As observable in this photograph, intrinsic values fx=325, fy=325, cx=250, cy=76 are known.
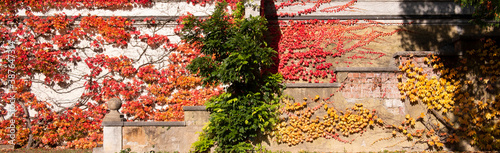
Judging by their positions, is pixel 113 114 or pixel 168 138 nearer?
pixel 168 138

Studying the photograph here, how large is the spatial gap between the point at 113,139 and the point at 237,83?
262cm

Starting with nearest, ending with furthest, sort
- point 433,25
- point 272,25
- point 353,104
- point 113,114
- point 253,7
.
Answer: point 353,104
point 113,114
point 253,7
point 433,25
point 272,25

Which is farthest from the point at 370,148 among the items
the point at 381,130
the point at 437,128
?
the point at 437,128

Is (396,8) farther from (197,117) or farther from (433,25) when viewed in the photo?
(197,117)

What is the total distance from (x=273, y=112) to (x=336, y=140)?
4.12 feet

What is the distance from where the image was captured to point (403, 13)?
7527 millimetres

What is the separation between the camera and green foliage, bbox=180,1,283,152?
5.69 meters

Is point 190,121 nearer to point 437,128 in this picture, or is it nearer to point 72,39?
point 72,39

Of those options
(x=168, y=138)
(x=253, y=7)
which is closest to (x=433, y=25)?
(x=253, y=7)

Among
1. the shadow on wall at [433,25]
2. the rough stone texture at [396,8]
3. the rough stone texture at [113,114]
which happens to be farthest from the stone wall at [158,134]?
the shadow on wall at [433,25]

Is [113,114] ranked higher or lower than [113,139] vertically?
higher

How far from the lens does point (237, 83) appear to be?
6055 millimetres

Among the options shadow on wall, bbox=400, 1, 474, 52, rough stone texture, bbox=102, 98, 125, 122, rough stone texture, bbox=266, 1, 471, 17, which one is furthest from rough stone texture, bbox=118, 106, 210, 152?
shadow on wall, bbox=400, 1, 474, 52

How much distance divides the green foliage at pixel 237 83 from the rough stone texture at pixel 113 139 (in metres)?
1.55
